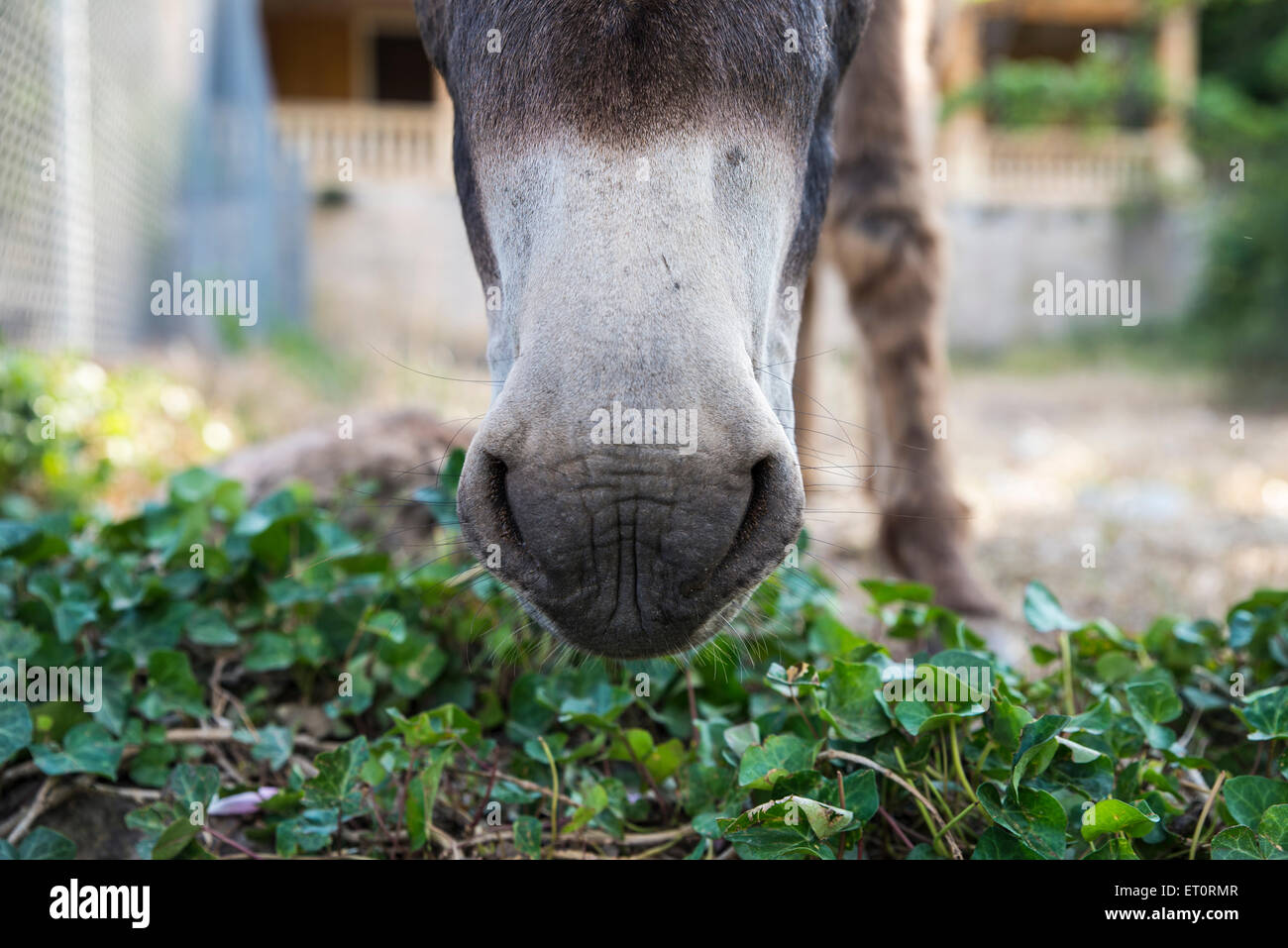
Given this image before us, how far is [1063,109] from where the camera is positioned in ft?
54.3

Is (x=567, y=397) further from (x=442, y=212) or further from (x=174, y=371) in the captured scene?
(x=442, y=212)

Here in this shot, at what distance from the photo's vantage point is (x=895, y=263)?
360cm

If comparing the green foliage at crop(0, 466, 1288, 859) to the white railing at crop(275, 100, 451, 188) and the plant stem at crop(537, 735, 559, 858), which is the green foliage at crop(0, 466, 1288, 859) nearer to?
the plant stem at crop(537, 735, 559, 858)

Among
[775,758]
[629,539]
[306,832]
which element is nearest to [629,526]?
[629,539]

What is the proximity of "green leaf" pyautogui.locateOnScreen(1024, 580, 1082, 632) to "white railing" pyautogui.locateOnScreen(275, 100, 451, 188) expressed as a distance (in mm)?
13390

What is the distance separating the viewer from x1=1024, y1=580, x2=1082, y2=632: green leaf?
1.91 meters

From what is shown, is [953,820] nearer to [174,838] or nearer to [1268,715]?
[1268,715]

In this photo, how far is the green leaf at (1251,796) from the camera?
57.1 inches

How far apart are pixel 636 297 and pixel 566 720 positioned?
704mm

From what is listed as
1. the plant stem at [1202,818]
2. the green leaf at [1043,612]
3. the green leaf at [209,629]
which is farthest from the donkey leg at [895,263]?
the green leaf at [209,629]

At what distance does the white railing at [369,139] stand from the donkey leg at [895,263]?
37.9 feet
